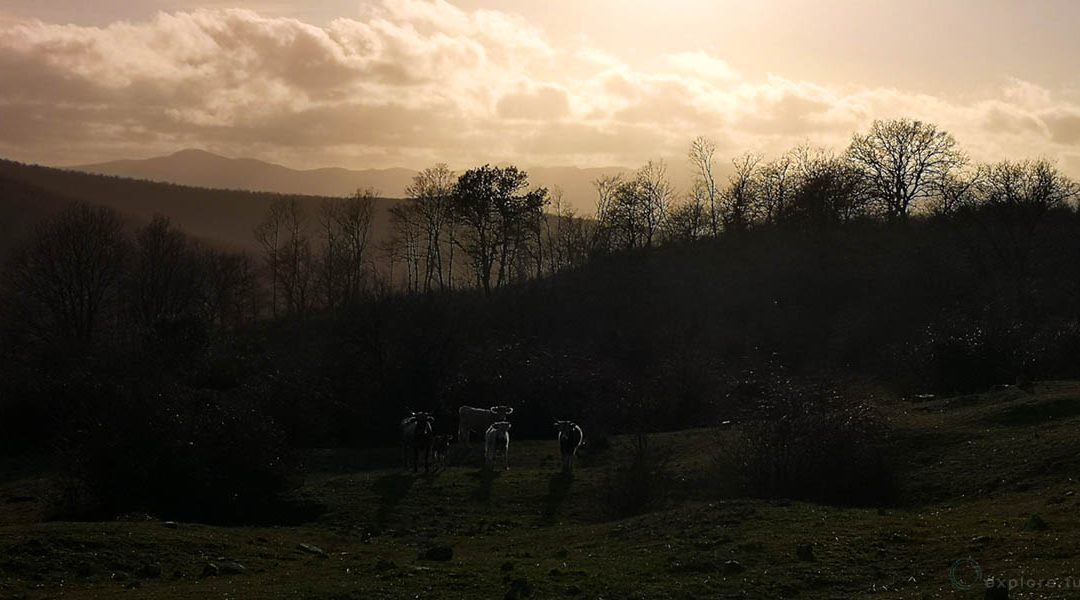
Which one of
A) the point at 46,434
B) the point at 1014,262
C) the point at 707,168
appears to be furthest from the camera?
the point at 707,168

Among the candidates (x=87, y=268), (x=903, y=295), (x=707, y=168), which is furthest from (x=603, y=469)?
(x=707, y=168)

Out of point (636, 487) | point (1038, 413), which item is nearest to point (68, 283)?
point (636, 487)

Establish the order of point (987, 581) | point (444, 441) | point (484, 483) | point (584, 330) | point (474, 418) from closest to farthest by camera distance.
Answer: point (987, 581) → point (484, 483) → point (444, 441) → point (474, 418) → point (584, 330)

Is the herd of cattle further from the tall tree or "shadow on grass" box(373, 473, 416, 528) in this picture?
the tall tree

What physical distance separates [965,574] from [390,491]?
20652 millimetres

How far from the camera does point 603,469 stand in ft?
122

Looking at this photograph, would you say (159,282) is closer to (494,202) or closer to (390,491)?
(494,202)

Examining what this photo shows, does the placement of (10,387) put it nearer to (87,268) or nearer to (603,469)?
(87,268)

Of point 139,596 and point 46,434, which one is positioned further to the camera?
point 46,434

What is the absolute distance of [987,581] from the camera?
50.1 ft

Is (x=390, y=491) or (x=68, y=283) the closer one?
(x=390, y=491)

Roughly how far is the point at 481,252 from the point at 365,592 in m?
73.3

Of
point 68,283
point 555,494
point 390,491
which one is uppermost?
point 68,283

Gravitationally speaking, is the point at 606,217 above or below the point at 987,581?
above
